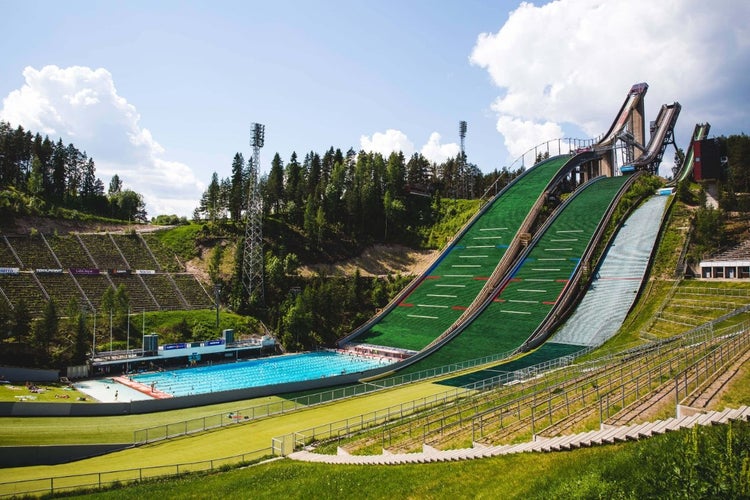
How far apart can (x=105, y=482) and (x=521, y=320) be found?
115ft

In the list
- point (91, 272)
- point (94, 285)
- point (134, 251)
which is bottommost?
point (94, 285)

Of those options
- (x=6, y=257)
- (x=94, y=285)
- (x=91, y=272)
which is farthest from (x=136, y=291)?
(x=6, y=257)

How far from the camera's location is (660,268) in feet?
154

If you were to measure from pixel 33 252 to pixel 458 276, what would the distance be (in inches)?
1829

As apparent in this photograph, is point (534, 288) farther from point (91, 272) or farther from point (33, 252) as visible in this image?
point (33, 252)

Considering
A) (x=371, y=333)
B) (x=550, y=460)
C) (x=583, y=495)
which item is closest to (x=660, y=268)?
(x=371, y=333)

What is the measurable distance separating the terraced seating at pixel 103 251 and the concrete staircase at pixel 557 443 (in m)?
46.2

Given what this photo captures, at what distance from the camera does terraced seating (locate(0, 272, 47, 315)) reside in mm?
45938

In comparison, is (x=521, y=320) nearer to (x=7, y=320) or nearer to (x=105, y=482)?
(x=105, y=482)

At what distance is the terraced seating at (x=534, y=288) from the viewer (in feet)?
136

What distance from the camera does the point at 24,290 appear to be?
4784 centimetres

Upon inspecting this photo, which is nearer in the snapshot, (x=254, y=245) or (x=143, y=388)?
(x=143, y=388)

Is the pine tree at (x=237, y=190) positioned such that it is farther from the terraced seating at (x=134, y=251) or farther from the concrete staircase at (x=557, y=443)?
the concrete staircase at (x=557, y=443)

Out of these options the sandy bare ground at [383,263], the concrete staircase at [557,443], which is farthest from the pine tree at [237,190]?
the concrete staircase at [557,443]
